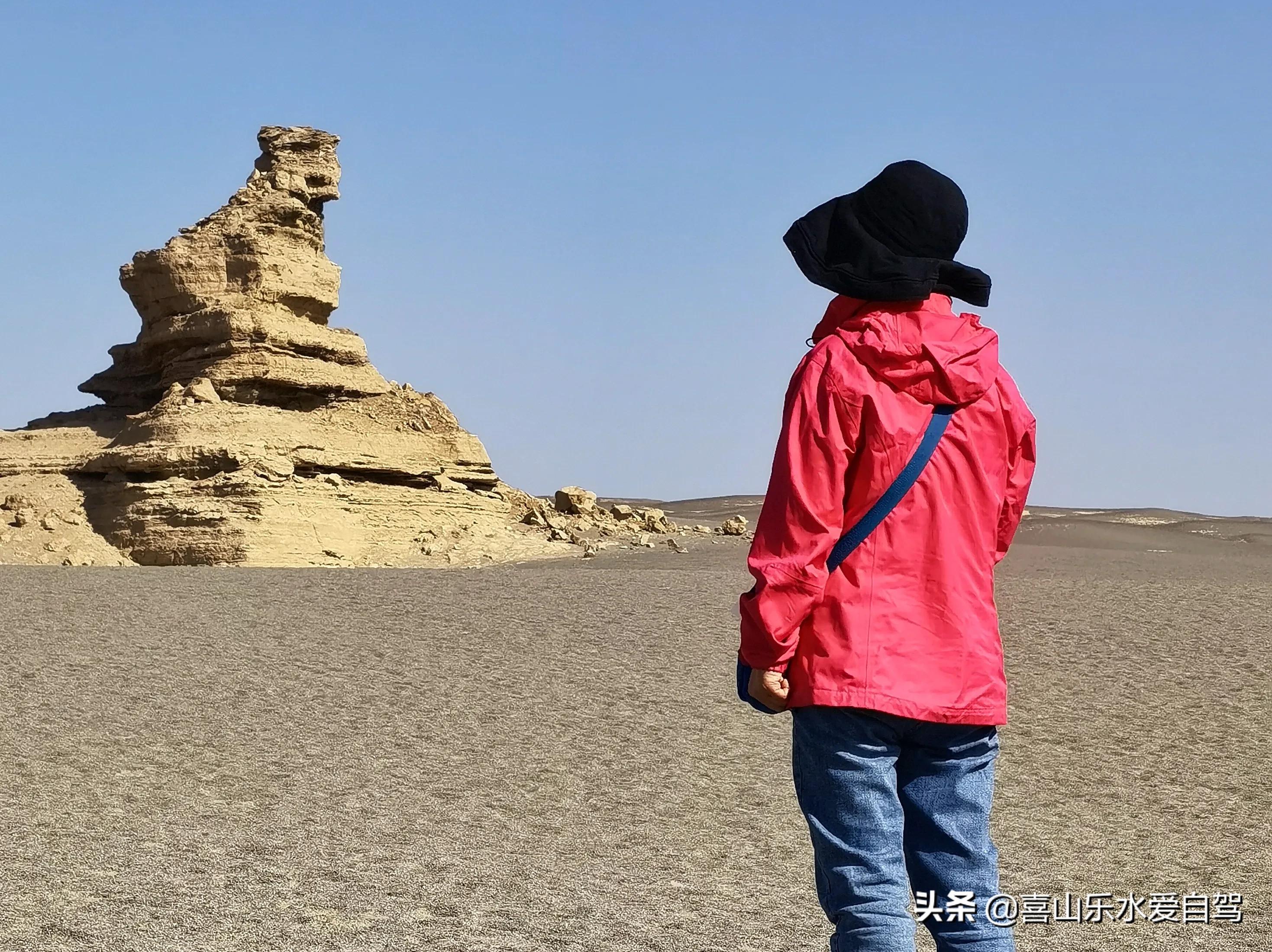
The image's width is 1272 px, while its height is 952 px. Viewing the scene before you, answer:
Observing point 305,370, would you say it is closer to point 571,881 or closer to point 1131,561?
point 1131,561

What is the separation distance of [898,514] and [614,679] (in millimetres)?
6518

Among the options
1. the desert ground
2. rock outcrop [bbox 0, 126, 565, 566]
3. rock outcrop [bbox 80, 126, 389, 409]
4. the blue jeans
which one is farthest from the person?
rock outcrop [bbox 80, 126, 389, 409]

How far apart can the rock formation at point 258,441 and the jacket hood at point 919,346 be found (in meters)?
16.8

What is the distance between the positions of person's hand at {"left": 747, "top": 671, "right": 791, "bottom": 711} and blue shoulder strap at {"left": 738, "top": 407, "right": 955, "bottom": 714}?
2 cm

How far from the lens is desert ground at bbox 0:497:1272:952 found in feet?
15.8

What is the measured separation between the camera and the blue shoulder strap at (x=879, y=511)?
3092mm

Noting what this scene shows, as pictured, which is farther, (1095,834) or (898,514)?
(1095,834)

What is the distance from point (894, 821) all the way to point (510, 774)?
4.26m

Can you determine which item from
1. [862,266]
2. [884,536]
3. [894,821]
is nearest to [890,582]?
[884,536]

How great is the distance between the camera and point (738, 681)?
3.16 metres

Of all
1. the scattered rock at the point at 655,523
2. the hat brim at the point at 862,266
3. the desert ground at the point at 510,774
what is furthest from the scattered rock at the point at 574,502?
the hat brim at the point at 862,266

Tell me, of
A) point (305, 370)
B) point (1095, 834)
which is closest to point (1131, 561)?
point (305, 370)

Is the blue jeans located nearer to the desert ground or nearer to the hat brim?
the hat brim

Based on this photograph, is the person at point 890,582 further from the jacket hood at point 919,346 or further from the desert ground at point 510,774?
the desert ground at point 510,774
